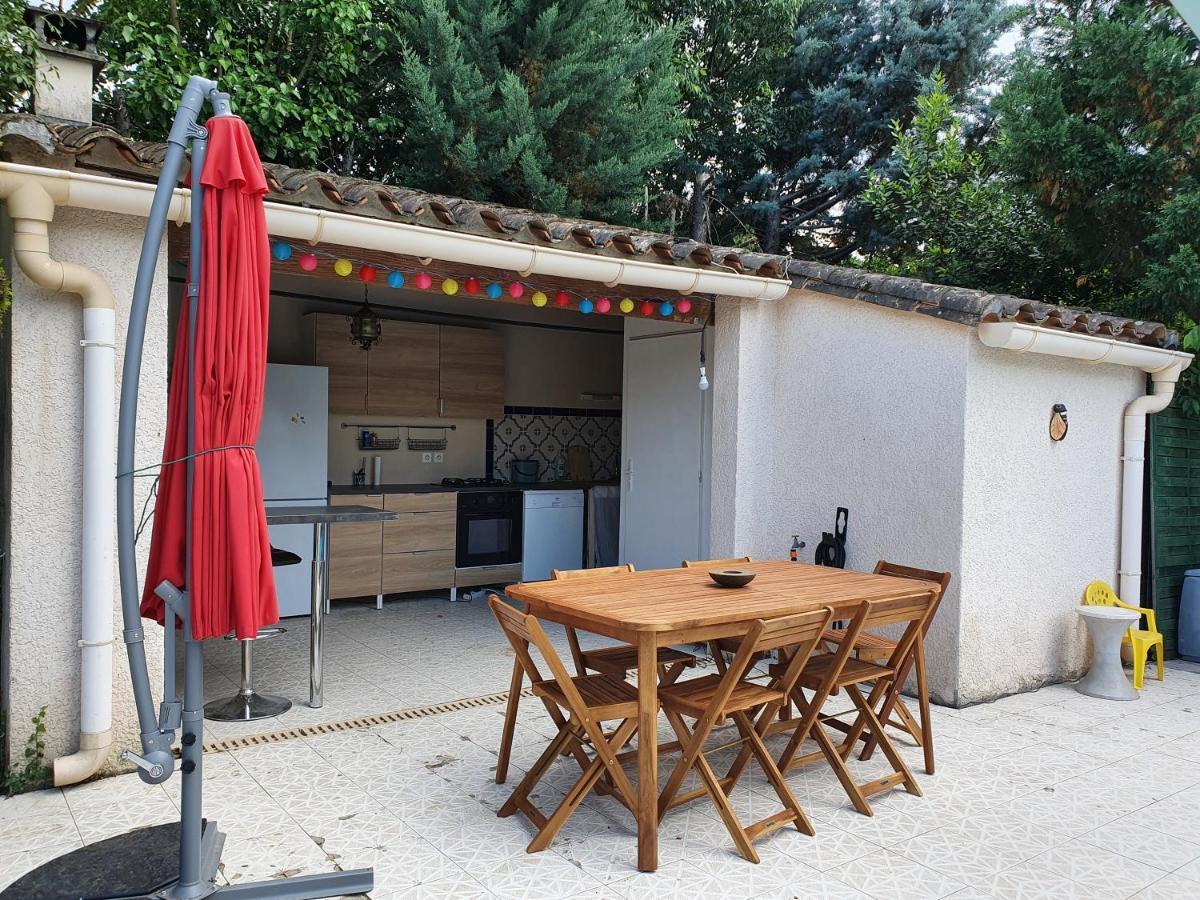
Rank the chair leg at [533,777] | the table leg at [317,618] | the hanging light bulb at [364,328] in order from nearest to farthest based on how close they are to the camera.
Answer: the chair leg at [533,777]
the table leg at [317,618]
the hanging light bulb at [364,328]

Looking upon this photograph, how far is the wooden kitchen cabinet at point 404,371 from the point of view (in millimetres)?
7852

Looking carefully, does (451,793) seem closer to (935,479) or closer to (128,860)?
(128,860)

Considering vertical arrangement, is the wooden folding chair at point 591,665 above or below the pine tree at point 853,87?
below

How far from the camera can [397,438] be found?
27.4ft

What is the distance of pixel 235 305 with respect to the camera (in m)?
2.20

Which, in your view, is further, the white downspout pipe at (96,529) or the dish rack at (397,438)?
the dish rack at (397,438)

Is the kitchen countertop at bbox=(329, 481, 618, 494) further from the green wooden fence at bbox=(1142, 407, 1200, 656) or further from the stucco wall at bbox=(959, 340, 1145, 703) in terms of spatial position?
the green wooden fence at bbox=(1142, 407, 1200, 656)

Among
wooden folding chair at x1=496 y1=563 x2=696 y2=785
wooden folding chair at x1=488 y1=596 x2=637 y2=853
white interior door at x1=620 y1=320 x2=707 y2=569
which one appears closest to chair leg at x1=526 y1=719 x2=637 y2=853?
wooden folding chair at x1=488 y1=596 x2=637 y2=853

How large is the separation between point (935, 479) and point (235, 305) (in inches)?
164

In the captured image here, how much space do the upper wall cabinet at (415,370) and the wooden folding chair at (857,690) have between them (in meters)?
5.11

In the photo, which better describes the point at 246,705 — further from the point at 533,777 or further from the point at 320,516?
the point at 533,777

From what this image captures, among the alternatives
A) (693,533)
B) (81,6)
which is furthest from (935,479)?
(81,6)

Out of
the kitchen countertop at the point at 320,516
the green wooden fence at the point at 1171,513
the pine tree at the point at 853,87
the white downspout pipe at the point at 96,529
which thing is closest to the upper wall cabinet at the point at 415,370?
the kitchen countertop at the point at 320,516

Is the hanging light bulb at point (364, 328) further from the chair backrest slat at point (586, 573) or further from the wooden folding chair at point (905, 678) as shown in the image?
the wooden folding chair at point (905, 678)
